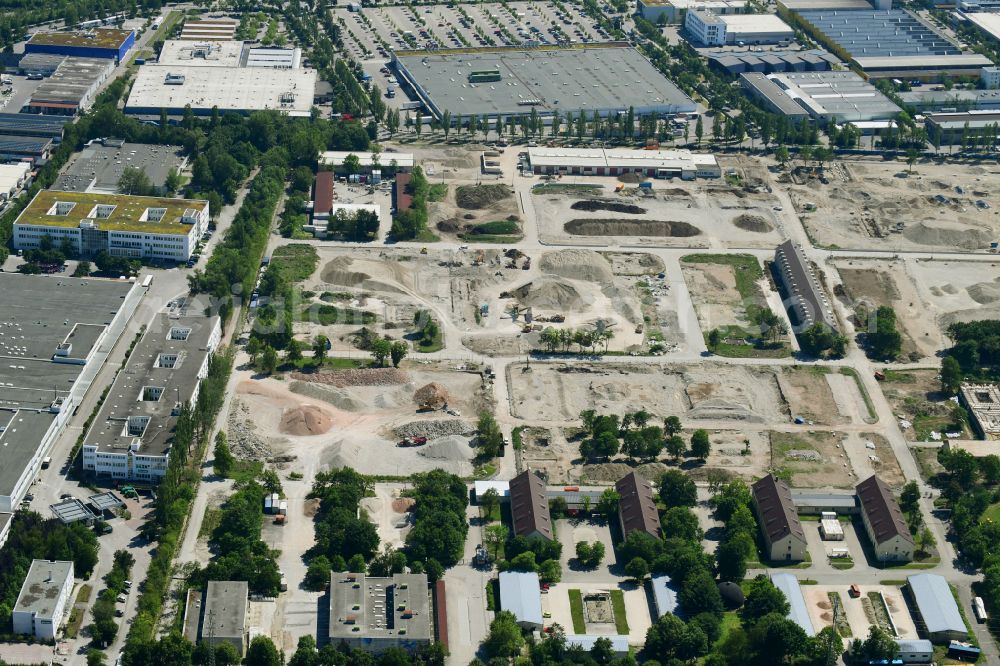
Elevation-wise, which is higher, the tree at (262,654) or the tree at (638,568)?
the tree at (262,654)

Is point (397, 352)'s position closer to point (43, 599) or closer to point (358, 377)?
point (358, 377)

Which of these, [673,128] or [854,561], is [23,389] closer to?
[854,561]

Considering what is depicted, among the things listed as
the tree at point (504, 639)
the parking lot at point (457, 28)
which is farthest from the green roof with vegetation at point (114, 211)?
the tree at point (504, 639)

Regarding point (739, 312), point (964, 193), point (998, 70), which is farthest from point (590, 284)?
point (998, 70)

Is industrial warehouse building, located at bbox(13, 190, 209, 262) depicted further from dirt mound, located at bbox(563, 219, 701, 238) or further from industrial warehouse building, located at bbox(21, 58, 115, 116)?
dirt mound, located at bbox(563, 219, 701, 238)

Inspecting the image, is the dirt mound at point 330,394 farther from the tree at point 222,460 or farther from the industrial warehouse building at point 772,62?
the industrial warehouse building at point 772,62
